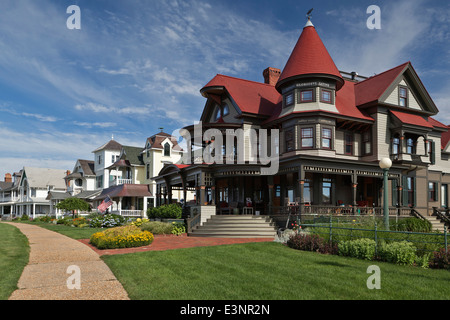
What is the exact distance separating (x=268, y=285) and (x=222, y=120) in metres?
22.3

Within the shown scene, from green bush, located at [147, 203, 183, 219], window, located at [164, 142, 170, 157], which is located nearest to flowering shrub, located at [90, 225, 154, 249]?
green bush, located at [147, 203, 183, 219]

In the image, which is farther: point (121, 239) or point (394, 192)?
point (394, 192)

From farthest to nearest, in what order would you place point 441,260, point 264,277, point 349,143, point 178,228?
point 349,143
point 178,228
point 441,260
point 264,277

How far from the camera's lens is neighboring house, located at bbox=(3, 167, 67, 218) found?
6688 cm

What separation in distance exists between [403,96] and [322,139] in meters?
8.21

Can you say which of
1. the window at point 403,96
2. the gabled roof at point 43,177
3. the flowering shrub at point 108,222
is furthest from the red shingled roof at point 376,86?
the gabled roof at point 43,177

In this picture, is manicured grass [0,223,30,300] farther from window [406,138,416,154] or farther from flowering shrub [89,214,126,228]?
window [406,138,416,154]

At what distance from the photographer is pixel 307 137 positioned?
25031 mm

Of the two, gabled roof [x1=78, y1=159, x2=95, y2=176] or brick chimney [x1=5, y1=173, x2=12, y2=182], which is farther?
brick chimney [x1=5, y1=173, x2=12, y2=182]

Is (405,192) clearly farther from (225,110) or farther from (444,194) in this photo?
(225,110)

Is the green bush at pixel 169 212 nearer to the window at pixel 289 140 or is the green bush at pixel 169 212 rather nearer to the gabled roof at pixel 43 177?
the window at pixel 289 140

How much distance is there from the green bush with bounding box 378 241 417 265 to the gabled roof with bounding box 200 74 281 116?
16952mm

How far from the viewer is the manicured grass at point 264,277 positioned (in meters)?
7.72

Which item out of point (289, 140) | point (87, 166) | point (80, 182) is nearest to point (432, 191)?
point (289, 140)
